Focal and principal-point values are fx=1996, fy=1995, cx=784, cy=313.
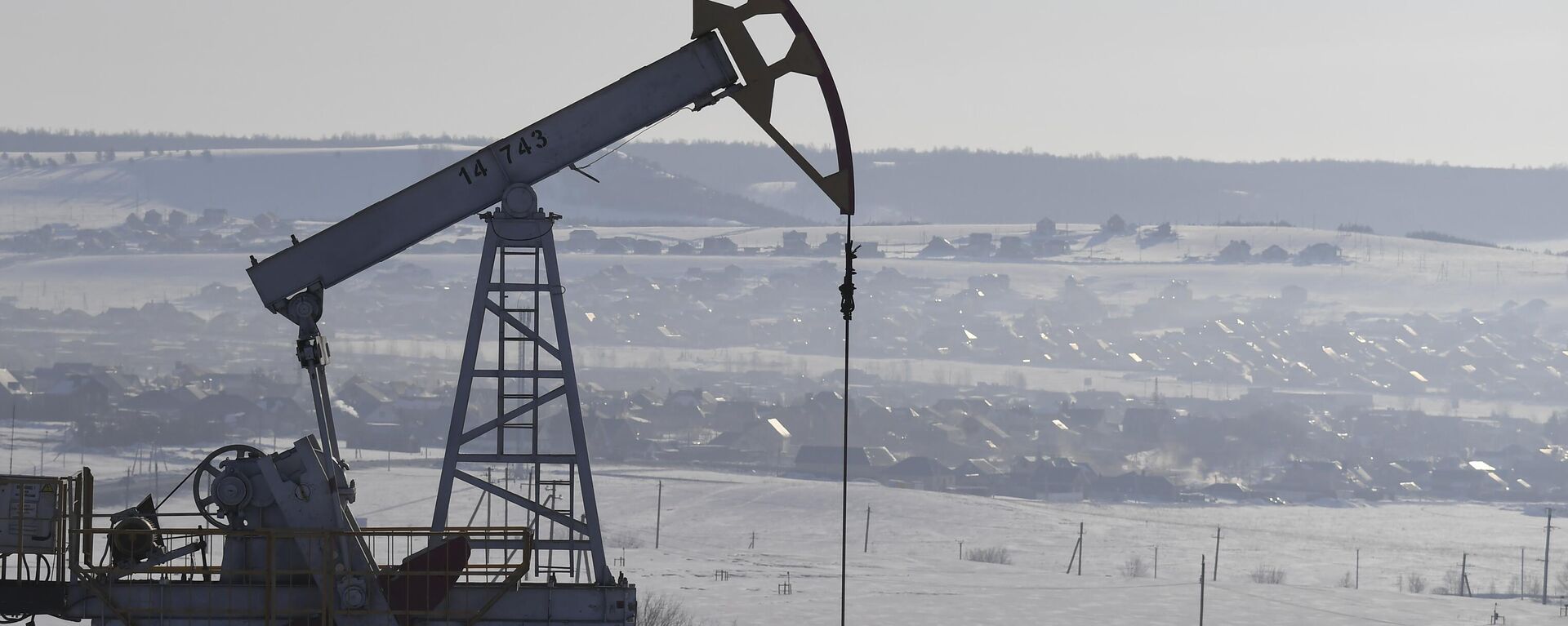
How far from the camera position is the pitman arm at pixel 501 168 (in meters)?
15.8

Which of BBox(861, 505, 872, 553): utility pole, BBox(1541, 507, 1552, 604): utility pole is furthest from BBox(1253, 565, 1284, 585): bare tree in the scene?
BBox(861, 505, 872, 553): utility pole

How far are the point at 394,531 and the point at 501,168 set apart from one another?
299cm

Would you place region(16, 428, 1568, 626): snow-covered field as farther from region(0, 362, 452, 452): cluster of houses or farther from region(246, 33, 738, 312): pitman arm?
region(246, 33, 738, 312): pitman arm

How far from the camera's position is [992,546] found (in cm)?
6556

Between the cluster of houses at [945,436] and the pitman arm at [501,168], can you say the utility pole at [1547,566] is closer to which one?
the cluster of houses at [945,436]

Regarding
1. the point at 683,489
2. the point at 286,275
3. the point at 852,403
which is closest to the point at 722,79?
the point at 286,275

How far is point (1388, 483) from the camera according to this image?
102 metres

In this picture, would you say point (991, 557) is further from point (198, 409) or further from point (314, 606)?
point (198, 409)

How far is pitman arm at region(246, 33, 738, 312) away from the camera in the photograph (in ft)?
52.0

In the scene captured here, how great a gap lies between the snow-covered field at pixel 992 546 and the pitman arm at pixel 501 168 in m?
25.3

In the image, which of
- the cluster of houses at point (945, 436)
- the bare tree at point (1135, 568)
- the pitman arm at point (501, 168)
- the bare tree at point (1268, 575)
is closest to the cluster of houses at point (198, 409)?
the cluster of houses at point (945, 436)

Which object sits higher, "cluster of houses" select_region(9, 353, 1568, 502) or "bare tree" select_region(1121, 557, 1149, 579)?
"cluster of houses" select_region(9, 353, 1568, 502)

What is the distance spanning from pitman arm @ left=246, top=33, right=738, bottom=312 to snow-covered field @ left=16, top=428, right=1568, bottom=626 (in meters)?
25.3

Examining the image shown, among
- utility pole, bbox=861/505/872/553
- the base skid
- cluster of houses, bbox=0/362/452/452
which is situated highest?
the base skid
